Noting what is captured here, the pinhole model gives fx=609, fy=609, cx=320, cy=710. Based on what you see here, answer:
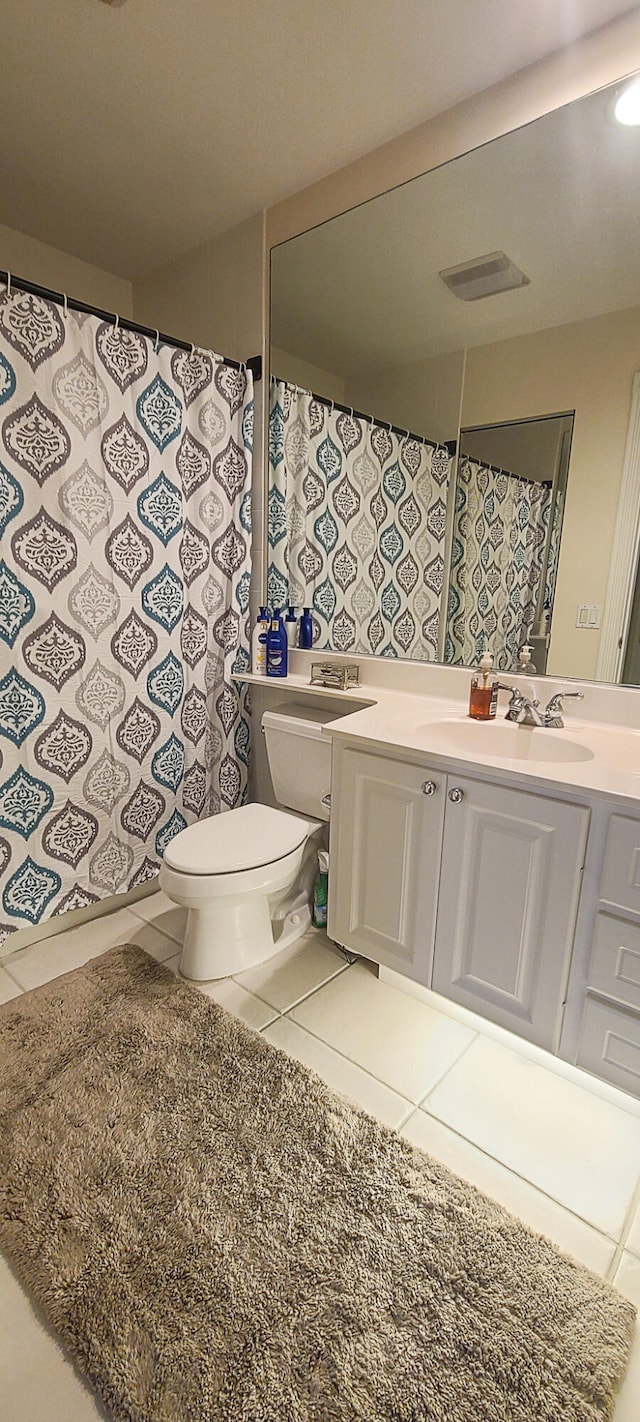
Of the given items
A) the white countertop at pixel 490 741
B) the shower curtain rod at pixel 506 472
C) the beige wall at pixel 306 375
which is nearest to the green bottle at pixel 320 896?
the white countertop at pixel 490 741

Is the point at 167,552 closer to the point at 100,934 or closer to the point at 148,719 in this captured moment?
the point at 148,719

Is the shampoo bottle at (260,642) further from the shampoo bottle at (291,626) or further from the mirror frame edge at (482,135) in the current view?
the mirror frame edge at (482,135)

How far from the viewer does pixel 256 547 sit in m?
2.37

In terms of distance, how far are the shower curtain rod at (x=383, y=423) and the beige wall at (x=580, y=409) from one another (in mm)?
162

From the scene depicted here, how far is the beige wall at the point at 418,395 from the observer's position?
1831 millimetres

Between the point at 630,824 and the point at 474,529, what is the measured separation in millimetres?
1047

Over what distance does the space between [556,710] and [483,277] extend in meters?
1.23

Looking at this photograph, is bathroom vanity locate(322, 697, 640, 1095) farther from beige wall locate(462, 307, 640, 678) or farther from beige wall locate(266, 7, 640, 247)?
beige wall locate(266, 7, 640, 247)

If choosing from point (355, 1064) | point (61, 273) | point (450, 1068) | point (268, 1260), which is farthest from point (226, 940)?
A: point (61, 273)

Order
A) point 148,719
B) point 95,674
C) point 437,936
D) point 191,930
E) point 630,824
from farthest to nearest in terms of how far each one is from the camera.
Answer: point 148,719
point 95,674
point 191,930
point 437,936
point 630,824

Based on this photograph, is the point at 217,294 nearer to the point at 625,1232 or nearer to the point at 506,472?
the point at 506,472

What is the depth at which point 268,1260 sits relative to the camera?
1.08 meters

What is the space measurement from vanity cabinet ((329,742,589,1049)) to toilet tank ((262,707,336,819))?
30cm

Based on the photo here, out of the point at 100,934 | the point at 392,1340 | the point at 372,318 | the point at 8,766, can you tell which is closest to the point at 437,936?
the point at 392,1340
